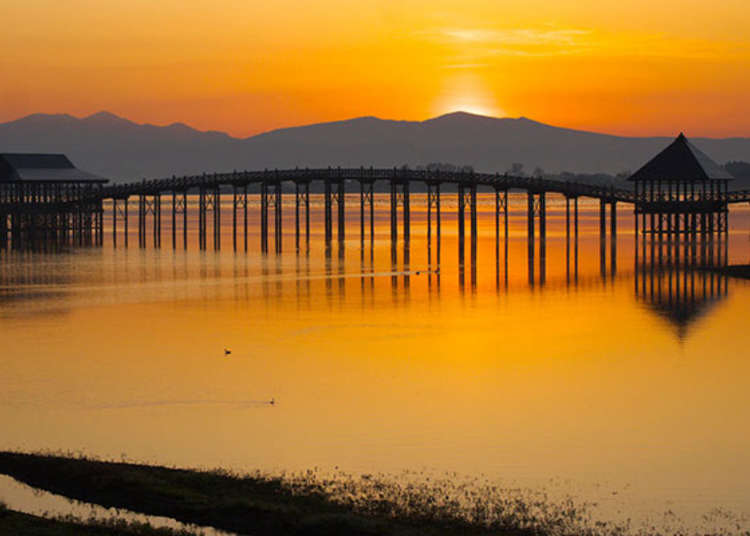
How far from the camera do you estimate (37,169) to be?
10831 cm

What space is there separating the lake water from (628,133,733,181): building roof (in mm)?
44262

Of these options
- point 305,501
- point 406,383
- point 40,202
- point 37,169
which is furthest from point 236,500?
point 37,169

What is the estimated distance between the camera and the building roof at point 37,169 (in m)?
106

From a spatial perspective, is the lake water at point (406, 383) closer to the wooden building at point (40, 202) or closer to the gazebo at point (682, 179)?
the gazebo at point (682, 179)

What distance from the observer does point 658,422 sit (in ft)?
80.9

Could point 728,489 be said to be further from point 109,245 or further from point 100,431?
point 109,245

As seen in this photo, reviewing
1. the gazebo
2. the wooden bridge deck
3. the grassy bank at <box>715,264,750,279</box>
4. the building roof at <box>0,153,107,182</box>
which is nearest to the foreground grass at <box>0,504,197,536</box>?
the grassy bank at <box>715,264,750,279</box>

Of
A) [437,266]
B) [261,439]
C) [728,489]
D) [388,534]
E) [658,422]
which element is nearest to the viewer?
[388,534]

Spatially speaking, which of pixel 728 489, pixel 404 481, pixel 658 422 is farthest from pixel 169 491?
pixel 658 422

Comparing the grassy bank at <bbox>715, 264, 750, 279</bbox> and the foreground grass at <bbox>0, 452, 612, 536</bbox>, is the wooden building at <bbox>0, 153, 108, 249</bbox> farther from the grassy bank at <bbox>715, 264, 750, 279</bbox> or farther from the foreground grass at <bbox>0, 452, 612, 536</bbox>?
the foreground grass at <bbox>0, 452, 612, 536</bbox>

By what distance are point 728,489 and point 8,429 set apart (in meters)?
13.8

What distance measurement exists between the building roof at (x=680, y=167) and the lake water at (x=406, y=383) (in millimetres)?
44262

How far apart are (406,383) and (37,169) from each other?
85.9 m

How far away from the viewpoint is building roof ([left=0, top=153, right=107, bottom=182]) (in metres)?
A: 106
